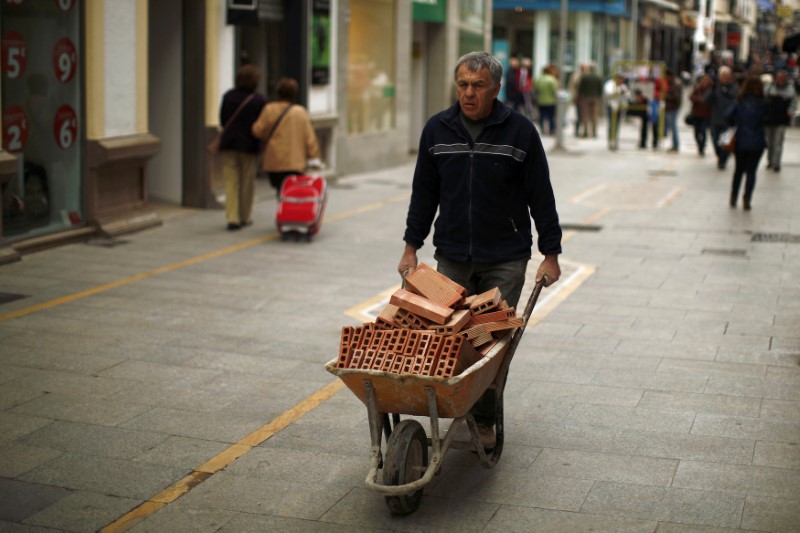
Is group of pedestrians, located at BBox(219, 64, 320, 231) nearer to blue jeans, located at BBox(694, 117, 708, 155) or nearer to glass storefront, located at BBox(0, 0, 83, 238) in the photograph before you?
glass storefront, located at BBox(0, 0, 83, 238)

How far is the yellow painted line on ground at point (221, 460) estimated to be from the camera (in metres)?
5.21

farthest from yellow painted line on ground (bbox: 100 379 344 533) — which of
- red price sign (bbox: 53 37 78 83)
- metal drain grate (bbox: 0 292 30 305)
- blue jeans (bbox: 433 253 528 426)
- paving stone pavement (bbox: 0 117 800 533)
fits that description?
red price sign (bbox: 53 37 78 83)

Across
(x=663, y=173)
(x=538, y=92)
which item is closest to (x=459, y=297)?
(x=663, y=173)

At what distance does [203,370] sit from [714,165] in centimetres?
1760

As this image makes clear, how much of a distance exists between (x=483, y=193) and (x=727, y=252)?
7.57 metres

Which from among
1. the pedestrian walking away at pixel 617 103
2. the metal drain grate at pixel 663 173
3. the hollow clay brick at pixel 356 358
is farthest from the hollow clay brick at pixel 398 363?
the pedestrian walking away at pixel 617 103

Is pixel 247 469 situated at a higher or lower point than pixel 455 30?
lower

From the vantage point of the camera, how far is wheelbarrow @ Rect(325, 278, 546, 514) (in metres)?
5.04

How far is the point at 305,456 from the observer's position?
19.9 feet

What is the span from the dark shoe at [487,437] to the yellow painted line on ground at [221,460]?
1.17 meters

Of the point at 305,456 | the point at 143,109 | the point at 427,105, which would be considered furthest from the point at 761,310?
the point at 427,105

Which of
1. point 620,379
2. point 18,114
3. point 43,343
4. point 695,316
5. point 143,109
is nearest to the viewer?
point 620,379

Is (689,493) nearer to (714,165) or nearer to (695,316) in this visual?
(695,316)

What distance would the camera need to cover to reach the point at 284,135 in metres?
13.0
